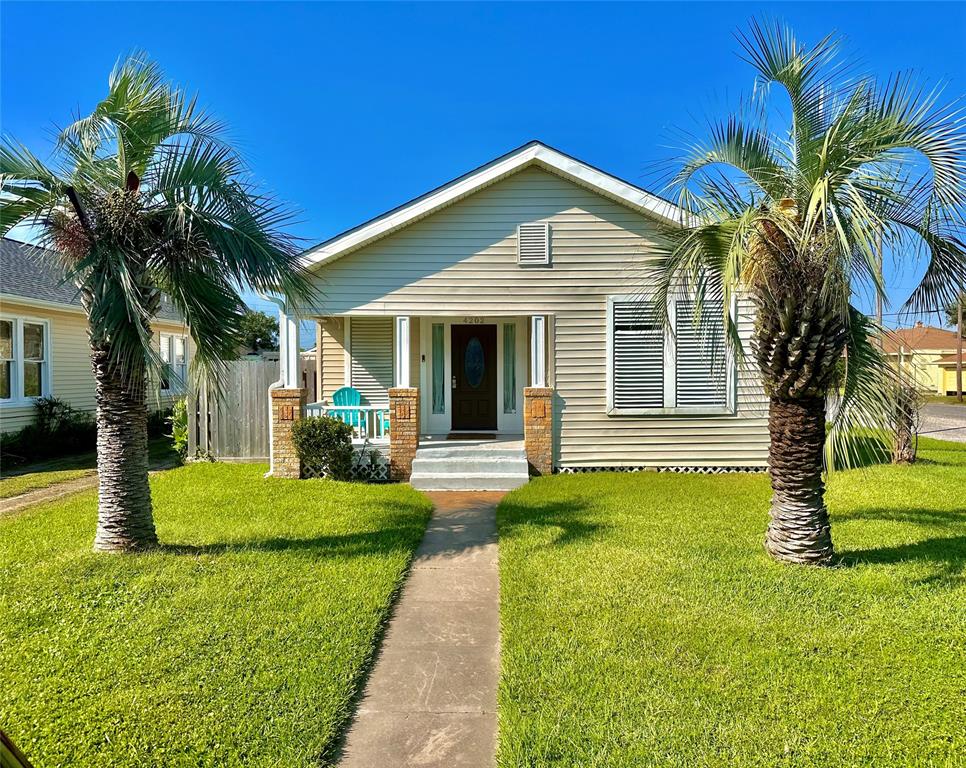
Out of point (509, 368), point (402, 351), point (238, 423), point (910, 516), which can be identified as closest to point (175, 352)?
point (238, 423)

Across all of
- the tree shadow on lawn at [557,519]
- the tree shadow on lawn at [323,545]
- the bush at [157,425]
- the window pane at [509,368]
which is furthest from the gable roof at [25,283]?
the tree shadow on lawn at [557,519]

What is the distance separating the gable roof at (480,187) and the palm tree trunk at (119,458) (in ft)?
14.8

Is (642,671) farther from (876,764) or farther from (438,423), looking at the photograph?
(438,423)

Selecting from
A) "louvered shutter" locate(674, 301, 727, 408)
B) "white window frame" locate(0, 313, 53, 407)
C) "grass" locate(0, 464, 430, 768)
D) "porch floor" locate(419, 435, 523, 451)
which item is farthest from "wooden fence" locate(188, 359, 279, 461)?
"louvered shutter" locate(674, 301, 727, 408)

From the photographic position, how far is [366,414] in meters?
9.73

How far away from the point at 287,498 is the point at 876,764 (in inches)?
266

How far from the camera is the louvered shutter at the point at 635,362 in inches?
376

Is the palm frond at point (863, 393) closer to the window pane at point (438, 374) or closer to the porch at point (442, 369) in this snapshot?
the porch at point (442, 369)

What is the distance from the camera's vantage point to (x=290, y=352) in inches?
368

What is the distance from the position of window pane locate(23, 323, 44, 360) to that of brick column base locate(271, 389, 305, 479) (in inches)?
285

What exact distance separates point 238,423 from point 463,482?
15.1ft

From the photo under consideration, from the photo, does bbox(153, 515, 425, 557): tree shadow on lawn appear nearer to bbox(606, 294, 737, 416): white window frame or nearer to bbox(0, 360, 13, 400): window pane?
bbox(606, 294, 737, 416): white window frame

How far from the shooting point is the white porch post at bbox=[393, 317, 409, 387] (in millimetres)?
9281

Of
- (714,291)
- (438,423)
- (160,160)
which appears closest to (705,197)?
(714,291)
